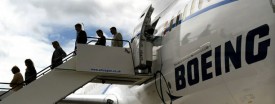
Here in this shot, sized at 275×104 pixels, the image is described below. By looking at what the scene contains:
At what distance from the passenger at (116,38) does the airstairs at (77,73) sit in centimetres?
89

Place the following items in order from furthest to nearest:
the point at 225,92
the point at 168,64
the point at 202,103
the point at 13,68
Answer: the point at 13,68 < the point at 168,64 < the point at 202,103 < the point at 225,92

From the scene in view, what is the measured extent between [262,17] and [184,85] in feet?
8.04

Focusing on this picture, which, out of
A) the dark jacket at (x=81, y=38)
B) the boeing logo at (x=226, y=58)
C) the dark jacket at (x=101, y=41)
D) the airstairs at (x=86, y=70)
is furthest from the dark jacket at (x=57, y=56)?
the boeing logo at (x=226, y=58)

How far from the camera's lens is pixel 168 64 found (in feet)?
32.4

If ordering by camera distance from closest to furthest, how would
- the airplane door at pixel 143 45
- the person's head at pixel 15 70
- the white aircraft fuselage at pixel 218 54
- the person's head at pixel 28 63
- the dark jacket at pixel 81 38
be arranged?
the white aircraft fuselage at pixel 218 54 < the airplane door at pixel 143 45 < the dark jacket at pixel 81 38 < the person's head at pixel 28 63 < the person's head at pixel 15 70

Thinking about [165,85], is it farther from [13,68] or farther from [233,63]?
[13,68]

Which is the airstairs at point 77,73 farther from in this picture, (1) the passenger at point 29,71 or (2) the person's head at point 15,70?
(2) the person's head at point 15,70

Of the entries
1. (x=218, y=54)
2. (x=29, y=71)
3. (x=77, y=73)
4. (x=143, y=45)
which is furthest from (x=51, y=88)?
(x=218, y=54)

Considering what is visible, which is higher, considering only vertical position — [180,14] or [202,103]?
[180,14]

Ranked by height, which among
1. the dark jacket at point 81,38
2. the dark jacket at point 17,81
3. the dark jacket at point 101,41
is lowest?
the dark jacket at point 17,81

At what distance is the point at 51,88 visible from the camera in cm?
1031

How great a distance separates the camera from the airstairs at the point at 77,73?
1018 centimetres

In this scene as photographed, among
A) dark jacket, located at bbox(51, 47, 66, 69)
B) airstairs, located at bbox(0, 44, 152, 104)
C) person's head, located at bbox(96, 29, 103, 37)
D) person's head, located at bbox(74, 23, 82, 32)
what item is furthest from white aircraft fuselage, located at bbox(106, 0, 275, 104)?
dark jacket, located at bbox(51, 47, 66, 69)

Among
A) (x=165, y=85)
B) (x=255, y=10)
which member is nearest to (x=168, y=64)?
(x=165, y=85)
